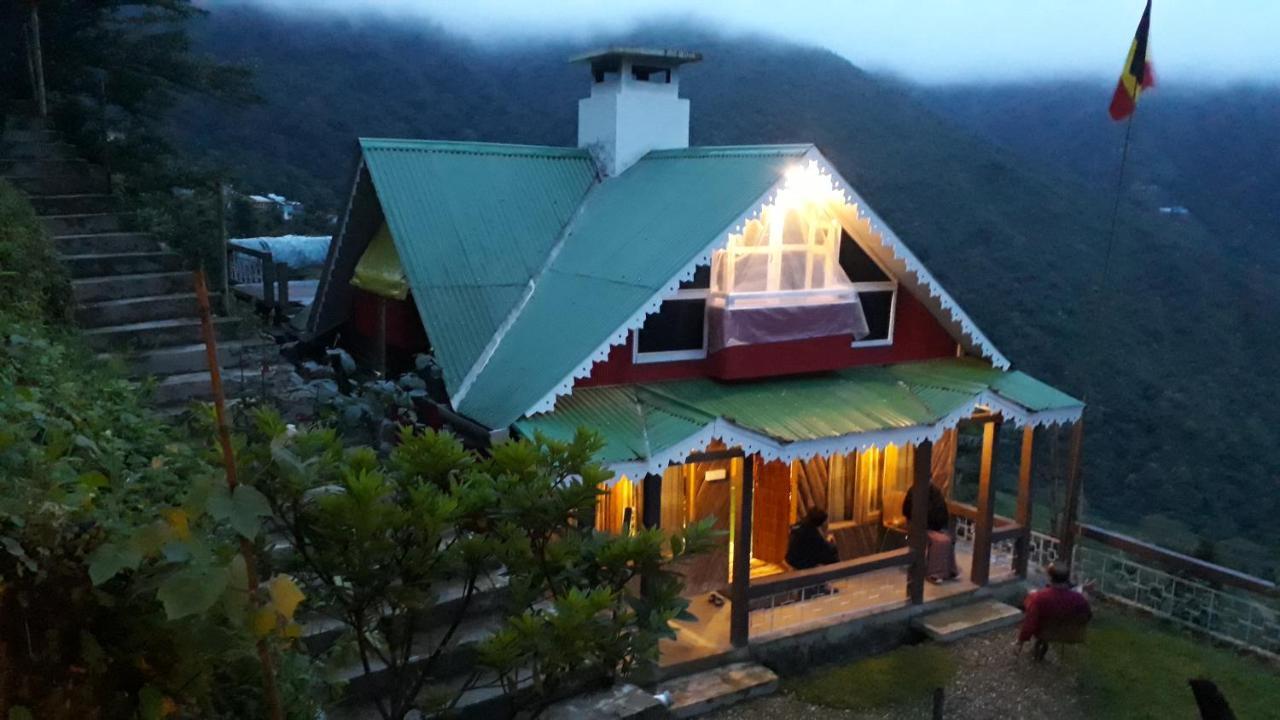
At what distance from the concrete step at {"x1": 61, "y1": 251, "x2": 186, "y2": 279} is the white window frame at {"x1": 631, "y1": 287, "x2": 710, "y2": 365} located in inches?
187

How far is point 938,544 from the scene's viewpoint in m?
11.7

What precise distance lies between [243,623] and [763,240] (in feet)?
29.2

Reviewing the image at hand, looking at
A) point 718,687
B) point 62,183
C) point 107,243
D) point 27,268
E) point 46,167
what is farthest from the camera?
point 46,167

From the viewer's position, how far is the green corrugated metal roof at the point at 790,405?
9.03 m

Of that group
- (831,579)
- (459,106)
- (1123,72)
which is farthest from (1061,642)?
(459,106)

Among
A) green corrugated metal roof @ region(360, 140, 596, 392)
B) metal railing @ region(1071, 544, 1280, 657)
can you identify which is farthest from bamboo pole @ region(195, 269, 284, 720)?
metal railing @ region(1071, 544, 1280, 657)

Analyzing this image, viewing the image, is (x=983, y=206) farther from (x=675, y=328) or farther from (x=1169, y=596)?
(x=675, y=328)

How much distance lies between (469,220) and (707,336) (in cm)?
369

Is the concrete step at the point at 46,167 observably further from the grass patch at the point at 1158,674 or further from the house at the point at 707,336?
the grass patch at the point at 1158,674

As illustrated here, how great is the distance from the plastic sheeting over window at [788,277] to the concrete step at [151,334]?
5.15 m

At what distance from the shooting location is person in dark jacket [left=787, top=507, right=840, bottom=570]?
1100 centimetres

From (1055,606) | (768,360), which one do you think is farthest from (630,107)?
(1055,606)

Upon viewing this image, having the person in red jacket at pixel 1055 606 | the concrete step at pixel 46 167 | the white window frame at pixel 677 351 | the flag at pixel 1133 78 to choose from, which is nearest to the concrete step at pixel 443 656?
the white window frame at pixel 677 351

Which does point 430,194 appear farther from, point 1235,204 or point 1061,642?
point 1235,204
